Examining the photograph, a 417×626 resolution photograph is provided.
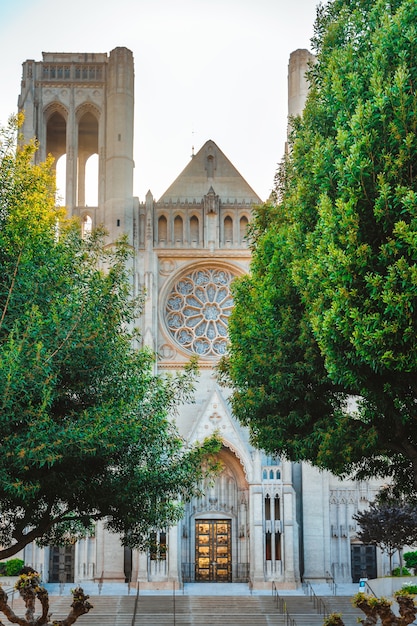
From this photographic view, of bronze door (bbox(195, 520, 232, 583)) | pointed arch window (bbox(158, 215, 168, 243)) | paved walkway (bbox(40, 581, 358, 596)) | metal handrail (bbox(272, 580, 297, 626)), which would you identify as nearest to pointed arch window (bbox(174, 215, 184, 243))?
pointed arch window (bbox(158, 215, 168, 243))

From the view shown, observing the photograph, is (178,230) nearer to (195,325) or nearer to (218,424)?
(195,325)

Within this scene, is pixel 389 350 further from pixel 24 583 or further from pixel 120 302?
pixel 24 583

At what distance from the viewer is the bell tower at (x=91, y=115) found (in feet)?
140

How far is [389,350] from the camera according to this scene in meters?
14.1

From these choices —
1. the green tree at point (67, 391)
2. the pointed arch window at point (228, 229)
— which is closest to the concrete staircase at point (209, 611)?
the green tree at point (67, 391)

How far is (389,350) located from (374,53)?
4603mm

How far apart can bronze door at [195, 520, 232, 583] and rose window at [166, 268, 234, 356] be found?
23.6ft

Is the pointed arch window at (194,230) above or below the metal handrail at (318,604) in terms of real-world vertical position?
above

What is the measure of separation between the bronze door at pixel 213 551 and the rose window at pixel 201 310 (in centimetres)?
720

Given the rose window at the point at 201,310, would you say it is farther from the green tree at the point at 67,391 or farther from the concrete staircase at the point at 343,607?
the green tree at the point at 67,391

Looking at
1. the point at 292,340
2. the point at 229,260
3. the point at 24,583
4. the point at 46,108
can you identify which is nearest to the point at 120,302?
the point at 292,340

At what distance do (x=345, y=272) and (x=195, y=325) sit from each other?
2732 cm

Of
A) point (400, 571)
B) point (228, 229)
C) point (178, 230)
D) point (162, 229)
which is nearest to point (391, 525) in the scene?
point (400, 571)

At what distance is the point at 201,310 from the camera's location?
4191 cm
